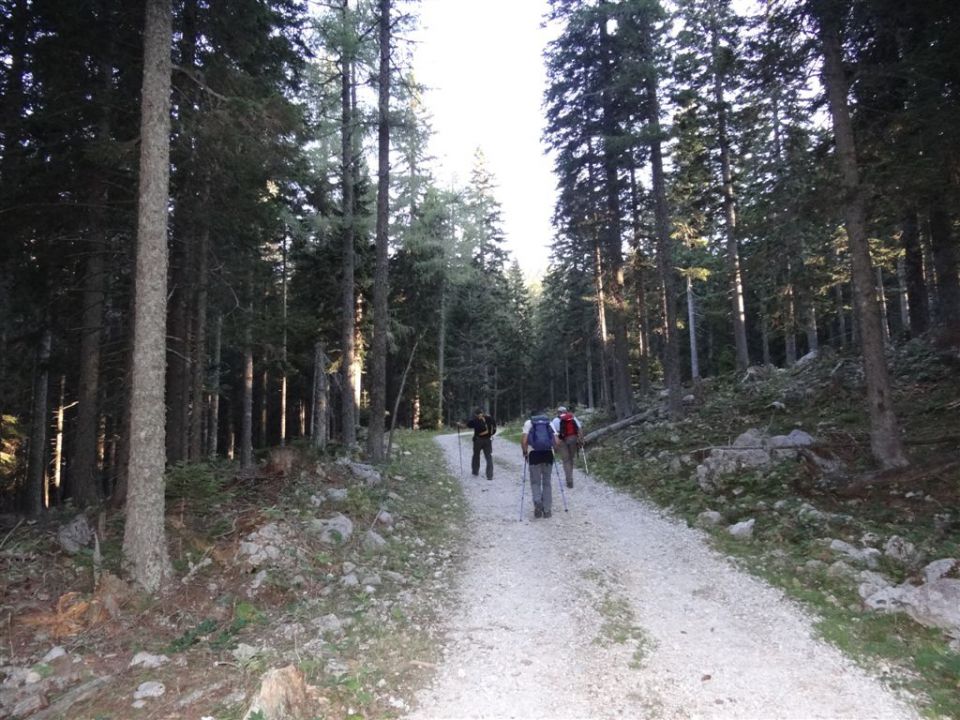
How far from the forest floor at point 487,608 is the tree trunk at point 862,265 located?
65 centimetres

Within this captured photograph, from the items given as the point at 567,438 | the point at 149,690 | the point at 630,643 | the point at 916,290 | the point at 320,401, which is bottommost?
the point at 630,643

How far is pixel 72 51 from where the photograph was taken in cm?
952

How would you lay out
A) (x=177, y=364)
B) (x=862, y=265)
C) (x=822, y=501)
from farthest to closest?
(x=177, y=364), (x=862, y=265), (x=822, y=501)

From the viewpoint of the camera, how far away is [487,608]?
256 inches

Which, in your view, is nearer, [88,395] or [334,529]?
[334,529]

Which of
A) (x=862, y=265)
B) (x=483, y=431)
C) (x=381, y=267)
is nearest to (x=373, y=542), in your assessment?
(x=483, y=431)

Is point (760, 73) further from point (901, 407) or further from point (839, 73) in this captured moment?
point (901, 407)

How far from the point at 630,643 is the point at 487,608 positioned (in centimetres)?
173

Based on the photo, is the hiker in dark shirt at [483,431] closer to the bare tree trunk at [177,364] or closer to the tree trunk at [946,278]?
the bare tree trunk at [177,364]

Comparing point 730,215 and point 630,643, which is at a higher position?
point 730,215

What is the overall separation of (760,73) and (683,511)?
8307mm

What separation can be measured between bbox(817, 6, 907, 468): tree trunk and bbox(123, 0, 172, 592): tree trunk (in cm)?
1005

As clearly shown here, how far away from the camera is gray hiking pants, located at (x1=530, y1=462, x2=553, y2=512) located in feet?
34.1

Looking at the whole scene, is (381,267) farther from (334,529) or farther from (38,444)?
(38,444)
